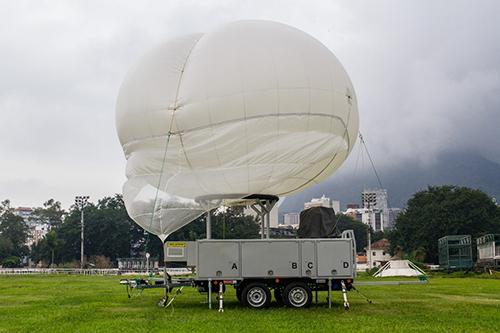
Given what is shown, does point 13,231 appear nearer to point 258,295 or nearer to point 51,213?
point 51,213

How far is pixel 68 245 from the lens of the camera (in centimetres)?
11106

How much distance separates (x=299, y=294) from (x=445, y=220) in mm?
79059

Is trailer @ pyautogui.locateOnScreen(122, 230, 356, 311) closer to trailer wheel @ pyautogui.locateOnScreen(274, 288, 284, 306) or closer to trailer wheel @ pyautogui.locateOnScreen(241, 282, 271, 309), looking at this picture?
trailer wheel @ pyautogui.locateOnScreen(241, 282, 271, 309)

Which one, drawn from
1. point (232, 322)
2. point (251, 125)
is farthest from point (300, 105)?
point (232, 322)

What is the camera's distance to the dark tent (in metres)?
19.5

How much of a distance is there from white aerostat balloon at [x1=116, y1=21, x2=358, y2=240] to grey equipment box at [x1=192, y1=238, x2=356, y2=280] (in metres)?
1.66

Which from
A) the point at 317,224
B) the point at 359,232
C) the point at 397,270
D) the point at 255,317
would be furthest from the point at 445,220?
the point at 255,317

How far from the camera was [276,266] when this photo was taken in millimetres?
18625

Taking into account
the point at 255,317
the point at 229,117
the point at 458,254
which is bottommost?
the point at 255,317

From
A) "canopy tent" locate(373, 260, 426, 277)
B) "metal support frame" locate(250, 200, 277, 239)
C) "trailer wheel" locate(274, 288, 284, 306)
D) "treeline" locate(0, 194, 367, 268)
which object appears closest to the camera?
"trailer wheel" locate(274, 288, 284, 306)

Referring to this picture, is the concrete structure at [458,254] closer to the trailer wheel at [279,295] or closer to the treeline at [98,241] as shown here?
the treeline at [98,241]

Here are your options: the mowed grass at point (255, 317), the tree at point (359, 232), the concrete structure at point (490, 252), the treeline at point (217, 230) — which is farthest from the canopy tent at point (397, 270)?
the tree at point (359, 232)

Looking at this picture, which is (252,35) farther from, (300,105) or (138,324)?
(138,324)

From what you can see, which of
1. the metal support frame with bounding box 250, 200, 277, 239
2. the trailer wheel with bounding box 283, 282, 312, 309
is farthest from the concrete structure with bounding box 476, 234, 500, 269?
the trailer wheel with bounding box 283, 282, 312, 309
